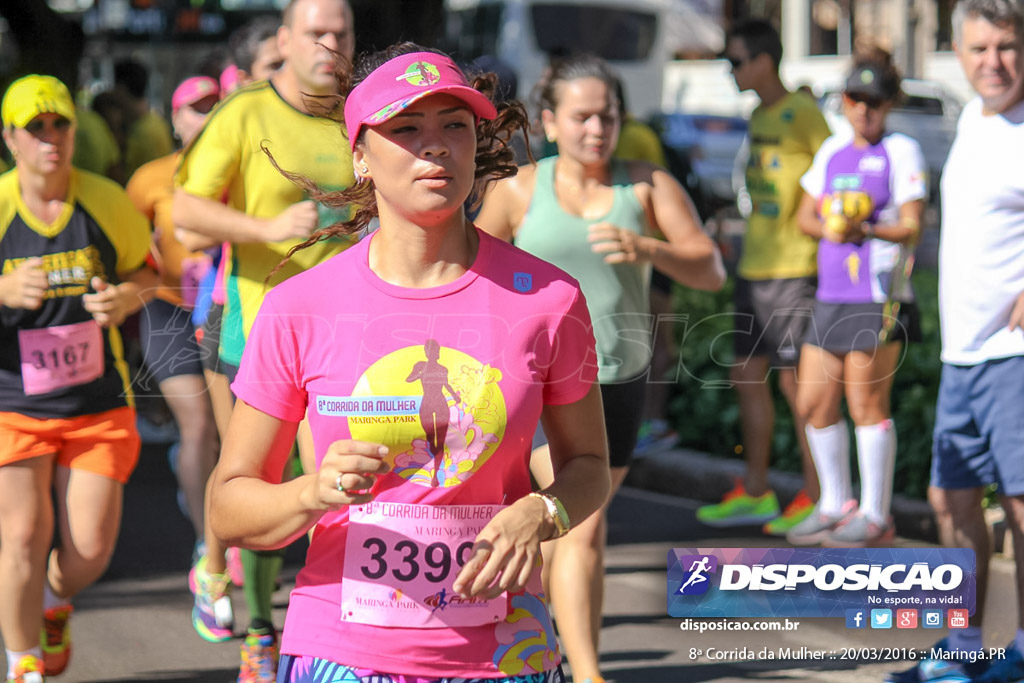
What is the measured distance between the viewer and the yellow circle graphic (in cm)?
279

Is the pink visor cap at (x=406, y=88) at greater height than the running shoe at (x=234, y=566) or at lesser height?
greater

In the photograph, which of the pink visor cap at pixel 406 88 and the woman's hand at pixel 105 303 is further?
the woman's hand at pixel 105 303

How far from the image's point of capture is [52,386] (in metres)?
4.98

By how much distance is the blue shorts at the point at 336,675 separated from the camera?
2.79 meters

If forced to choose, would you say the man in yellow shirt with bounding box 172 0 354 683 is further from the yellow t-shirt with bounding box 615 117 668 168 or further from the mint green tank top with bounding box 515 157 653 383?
the yellow t-shirt with bounding box 615 117 668 168

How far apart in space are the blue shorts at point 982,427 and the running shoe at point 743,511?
8.85 feet

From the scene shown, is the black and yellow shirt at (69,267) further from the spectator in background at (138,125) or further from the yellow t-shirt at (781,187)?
the spectator in background at (138,125)

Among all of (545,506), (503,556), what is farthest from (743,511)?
(503,556)

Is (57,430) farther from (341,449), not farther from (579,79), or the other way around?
(341,449)

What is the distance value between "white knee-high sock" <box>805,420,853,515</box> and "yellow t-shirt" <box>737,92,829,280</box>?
Answer: 925mm

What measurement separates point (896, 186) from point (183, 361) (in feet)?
11.1

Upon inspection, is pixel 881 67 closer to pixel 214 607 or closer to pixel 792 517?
pixel 792 517

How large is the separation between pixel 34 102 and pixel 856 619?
353 cm

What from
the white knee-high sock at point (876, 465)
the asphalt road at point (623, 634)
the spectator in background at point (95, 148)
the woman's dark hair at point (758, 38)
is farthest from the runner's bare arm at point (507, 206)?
the spectator in background at point (95, 148)
